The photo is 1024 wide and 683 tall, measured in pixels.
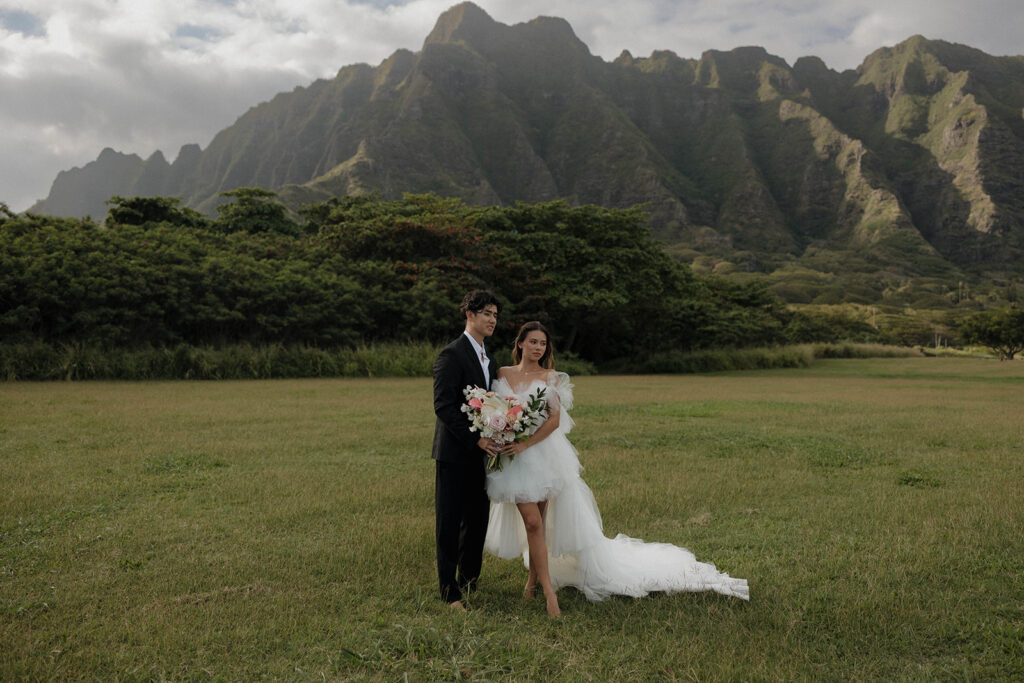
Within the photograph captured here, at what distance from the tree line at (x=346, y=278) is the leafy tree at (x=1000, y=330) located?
2385 centimetres

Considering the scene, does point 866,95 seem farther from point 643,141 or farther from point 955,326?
point 955,326

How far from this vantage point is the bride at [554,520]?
4.09 meters

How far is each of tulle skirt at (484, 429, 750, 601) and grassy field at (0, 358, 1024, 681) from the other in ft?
0.52

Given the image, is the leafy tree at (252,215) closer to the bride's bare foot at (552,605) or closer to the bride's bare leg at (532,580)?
the bride's bare leg at (532,580)

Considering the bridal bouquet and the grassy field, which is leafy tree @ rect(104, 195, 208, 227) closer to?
the grassy field

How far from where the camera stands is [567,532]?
4238mm

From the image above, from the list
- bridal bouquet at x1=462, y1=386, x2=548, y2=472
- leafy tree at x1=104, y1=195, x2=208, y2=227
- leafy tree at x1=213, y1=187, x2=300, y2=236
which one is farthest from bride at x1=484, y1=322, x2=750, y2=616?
leafy tree at x1=213, y1=187, x2=300, y2=236

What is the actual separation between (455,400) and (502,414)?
0.40m

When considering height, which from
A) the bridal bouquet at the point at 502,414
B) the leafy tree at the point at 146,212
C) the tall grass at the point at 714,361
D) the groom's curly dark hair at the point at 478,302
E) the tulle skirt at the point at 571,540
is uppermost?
the leafy tree at the point at 146,212

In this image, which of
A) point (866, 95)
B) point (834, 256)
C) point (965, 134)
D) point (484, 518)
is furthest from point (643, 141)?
point (484, 518)

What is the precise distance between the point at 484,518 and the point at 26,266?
1868 centimetres

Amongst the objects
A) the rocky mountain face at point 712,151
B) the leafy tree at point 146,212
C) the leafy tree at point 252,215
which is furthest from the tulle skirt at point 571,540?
the rocky mountain face at point 712,151

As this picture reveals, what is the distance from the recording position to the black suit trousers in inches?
165

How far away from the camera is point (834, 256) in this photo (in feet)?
385
